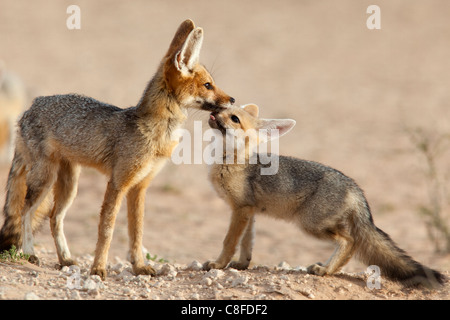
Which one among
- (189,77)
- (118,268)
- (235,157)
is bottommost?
(118,268)

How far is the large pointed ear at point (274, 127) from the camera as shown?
22.6 feet

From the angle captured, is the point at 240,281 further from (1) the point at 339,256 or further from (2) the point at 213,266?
(1) the point at 339,256

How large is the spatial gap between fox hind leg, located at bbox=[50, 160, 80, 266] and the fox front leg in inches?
60.9

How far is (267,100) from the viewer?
17688mm

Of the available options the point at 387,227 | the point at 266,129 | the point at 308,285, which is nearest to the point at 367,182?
the point at 387,227

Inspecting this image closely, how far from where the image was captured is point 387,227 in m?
10.6

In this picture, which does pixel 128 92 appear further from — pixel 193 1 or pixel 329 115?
pixel 193 1

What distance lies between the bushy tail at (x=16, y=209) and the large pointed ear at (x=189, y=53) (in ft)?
7.20

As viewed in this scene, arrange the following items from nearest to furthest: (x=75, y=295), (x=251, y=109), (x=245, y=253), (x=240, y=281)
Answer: (x=75, y=295) → (x=240, y=281) → (x=245, y=253) → (x=251, y=109)

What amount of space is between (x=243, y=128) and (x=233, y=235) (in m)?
1.25

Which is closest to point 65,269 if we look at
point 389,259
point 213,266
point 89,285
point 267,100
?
point 89,285

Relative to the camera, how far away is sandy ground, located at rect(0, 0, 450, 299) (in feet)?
19.4

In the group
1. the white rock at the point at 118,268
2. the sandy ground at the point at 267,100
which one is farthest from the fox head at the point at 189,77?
the white rock at the point at 118,268

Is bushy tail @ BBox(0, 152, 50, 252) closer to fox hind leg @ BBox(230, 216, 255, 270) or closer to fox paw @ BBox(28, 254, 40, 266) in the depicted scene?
fox paw @ BBox(28, 254, 40, 266)
